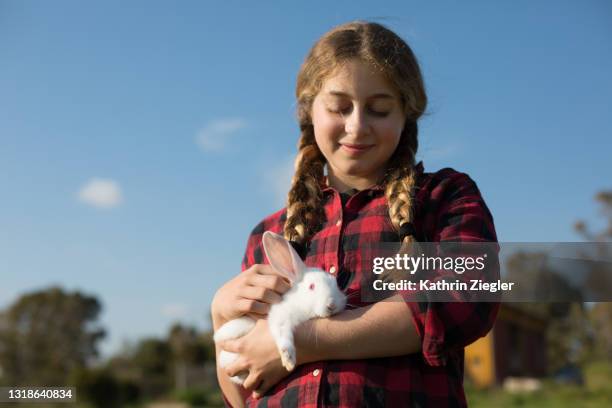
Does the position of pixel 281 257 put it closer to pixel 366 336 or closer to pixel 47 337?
pixel 366 336

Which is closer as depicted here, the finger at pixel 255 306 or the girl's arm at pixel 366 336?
the girl's arm at pixel 366 336

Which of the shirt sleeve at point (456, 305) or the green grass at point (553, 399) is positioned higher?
the shirt sleeve at point (456, 305)

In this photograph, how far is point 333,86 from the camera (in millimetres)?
2344

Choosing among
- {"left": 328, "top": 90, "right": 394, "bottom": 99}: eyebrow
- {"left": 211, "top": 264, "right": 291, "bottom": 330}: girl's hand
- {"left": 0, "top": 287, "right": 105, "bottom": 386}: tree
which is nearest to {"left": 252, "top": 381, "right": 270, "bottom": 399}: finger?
{"left": 211, "top": 264, "right": 291, "bottom": 330}: girl's hand

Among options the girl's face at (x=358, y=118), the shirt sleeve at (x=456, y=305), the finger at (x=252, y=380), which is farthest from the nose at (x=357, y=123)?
the finger at (x=252, y=380)

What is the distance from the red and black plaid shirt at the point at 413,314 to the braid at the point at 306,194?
5 cm

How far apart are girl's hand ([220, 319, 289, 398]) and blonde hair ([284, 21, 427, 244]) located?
423mm

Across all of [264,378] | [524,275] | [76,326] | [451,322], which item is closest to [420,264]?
[451,322]

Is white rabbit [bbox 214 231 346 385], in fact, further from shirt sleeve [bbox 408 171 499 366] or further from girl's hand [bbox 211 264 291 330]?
shirt sleeve [bbox 408 171 499 366]

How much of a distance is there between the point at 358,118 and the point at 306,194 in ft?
Answer: 1.46

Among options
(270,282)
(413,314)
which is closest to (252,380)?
(270,282)

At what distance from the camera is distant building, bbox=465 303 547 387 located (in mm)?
26406

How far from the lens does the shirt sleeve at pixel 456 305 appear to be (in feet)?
6.18

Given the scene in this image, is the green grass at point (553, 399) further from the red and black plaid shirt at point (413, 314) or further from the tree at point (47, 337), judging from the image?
the tree at point (47, 337)
